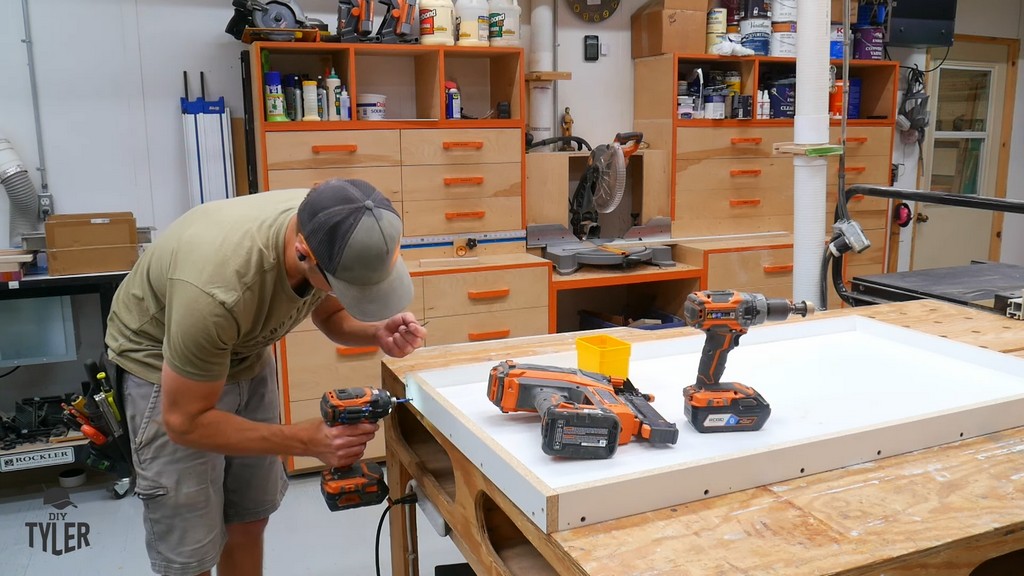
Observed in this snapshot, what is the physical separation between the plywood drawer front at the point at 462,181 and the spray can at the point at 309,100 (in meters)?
0.42

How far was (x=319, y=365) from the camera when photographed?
3.10 meters

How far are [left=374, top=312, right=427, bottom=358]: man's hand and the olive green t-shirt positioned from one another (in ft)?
0.60

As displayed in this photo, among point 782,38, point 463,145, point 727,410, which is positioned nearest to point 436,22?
point 463,145

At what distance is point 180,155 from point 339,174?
2.71 ft

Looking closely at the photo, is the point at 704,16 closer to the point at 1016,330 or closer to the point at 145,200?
the point at 1016,330

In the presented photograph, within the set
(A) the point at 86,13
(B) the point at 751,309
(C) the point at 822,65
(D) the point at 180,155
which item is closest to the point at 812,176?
(C) the point at 822,65

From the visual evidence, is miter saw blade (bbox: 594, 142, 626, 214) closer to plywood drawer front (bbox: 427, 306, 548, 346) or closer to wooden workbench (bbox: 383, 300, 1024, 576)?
plywood drawer front (bbox: 427, 306, 548, 346)

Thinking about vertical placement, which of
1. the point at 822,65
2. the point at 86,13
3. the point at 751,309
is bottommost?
the point at 751,309

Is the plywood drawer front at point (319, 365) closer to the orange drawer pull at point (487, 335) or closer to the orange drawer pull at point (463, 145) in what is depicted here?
the orange drawer pull at point (487, 335)

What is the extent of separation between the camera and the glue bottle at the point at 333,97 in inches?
125

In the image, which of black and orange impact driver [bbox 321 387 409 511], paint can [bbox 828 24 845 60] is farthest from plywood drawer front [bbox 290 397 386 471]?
paint can [bbox 828 24 845 60]

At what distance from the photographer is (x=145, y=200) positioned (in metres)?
3.41

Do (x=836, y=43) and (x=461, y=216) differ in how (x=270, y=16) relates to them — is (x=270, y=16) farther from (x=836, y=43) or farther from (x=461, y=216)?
(x=836, y=43)

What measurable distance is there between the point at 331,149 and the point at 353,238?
1963 millimetres
